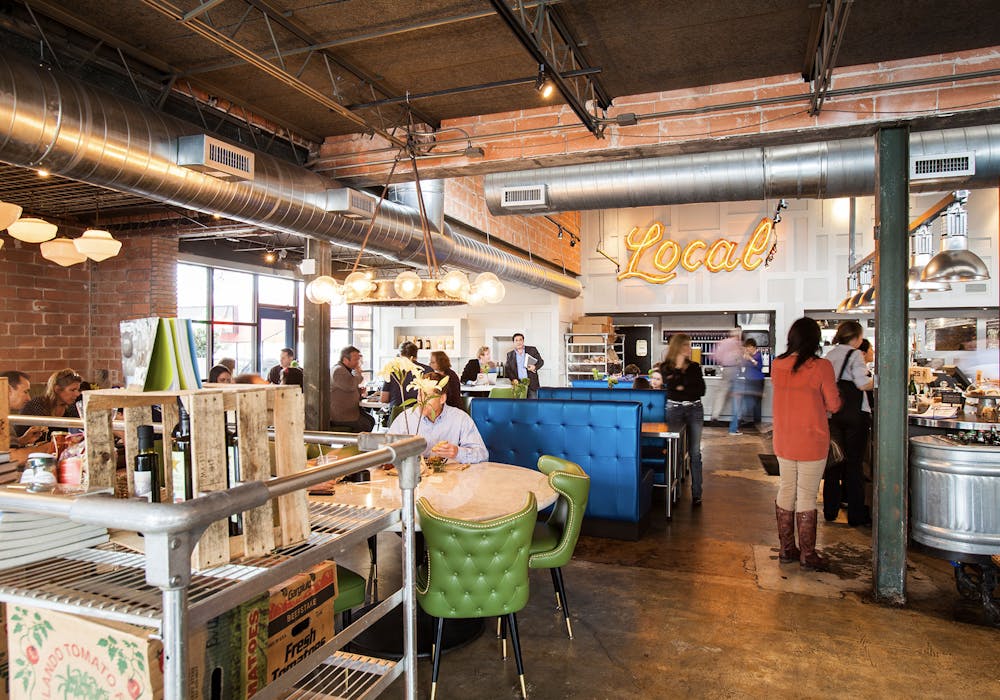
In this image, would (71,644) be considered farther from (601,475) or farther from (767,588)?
(601,475)

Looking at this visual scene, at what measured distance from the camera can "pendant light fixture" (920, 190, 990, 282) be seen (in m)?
6.11

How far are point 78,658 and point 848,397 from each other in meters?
5.54

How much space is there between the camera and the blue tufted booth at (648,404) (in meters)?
6.39

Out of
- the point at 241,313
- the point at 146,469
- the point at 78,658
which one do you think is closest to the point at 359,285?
the point at 146,469

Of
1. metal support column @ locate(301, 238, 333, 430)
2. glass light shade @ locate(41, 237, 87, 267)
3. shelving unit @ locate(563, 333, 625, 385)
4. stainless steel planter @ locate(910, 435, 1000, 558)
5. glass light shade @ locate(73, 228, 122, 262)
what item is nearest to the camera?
stainless steel planter @ locate(910, 435, 1000, 558)

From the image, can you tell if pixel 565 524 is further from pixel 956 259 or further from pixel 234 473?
pixel 956 259

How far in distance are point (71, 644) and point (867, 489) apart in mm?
6246

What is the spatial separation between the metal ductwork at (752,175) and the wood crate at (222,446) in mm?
4570

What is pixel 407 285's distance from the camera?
494 cm

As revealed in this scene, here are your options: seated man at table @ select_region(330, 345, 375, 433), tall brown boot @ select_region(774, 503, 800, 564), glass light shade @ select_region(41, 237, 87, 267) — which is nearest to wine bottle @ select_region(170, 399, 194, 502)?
tall brown boot @ select_region(774, 503, 800, 564)

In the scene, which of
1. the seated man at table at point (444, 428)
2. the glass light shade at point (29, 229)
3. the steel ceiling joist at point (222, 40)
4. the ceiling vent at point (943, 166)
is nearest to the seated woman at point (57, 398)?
the glass light shade at point (29, 229)

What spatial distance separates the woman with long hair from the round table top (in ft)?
10.6

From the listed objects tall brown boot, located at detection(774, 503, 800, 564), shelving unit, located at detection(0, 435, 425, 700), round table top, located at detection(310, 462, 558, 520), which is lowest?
tall brown boot, located at detection(774, 503, 800, 564)

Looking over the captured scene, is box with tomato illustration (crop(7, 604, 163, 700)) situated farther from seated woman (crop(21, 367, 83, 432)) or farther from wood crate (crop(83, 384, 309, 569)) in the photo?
seated woman (crop(21, 367, 83, 432))
